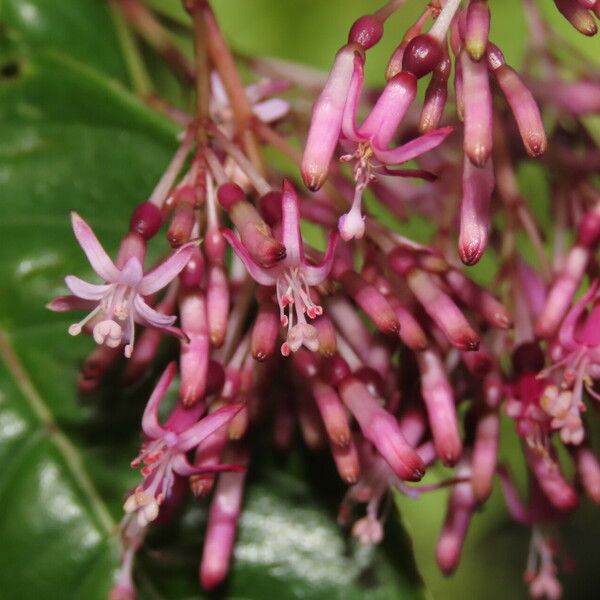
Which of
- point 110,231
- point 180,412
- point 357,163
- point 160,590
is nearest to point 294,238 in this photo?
point 357,163

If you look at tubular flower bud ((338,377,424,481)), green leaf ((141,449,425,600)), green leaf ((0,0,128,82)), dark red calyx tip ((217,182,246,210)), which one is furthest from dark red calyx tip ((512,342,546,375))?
green leaf ((0,0,128,82))

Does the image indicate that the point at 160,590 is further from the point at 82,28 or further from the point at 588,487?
the point at 82,28

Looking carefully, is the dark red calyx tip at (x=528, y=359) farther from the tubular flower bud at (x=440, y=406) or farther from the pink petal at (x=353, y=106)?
the pink petal at (x=353, y=106)

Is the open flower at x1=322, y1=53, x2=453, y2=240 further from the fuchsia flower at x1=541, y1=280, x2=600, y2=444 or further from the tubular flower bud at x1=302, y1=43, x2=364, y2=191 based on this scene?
the fuchsia flower at x1=541, y1=280, x2=600, y2=444

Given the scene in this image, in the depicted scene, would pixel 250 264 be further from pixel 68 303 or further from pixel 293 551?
pixel 293 551

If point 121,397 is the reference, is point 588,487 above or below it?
above

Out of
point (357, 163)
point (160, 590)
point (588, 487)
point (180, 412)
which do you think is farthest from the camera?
point (160, 590)
